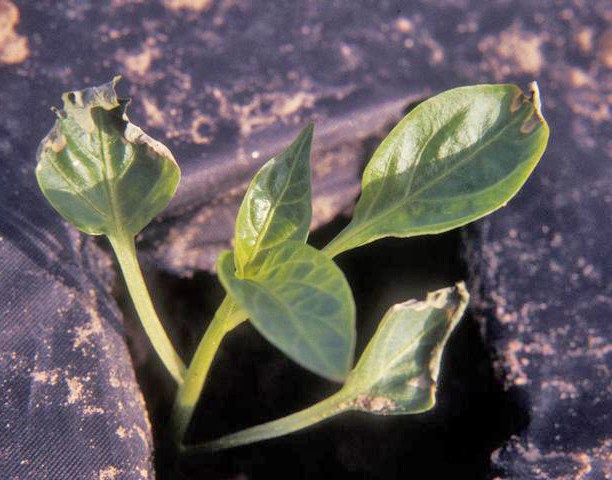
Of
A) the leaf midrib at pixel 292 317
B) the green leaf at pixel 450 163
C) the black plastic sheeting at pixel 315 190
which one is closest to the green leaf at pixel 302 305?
the leaf midrib at pixel 292 317

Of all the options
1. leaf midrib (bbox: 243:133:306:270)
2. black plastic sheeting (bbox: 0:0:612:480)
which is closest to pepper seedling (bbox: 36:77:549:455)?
leaf midrib (bbox: 243:133:306:270)

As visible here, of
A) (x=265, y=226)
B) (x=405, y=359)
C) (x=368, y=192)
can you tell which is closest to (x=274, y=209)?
(x=265, y=226)

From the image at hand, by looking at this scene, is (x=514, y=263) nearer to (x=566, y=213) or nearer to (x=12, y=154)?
(x=566, y=213)

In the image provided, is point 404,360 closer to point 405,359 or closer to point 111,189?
point 405,359

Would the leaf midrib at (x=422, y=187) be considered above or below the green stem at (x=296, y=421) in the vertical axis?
above

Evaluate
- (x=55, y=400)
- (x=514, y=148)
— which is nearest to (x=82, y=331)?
(x=55, y=400)

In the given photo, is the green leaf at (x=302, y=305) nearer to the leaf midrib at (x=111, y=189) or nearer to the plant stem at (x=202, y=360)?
the plant stem at (x=202, y=360)

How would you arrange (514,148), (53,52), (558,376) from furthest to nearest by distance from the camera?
(53,52)
(558,376)
(514,148)
